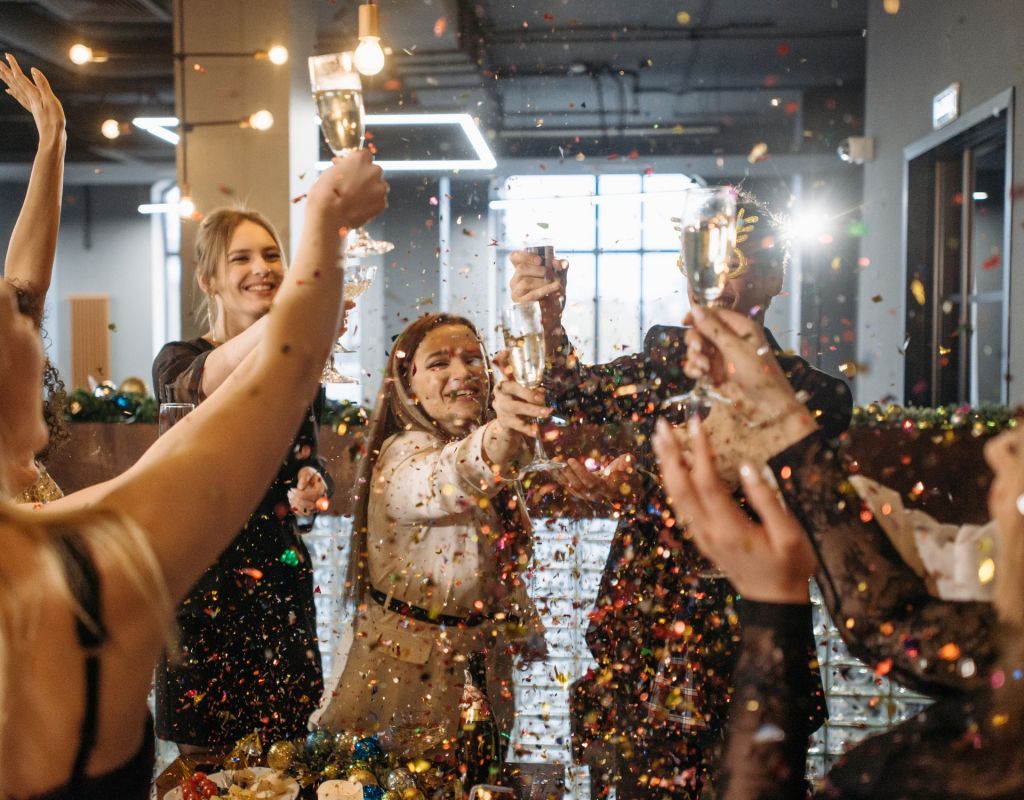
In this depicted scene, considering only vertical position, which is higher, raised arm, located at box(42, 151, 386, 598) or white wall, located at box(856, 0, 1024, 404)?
white wall, located at box(856, 0, 1024, 404)

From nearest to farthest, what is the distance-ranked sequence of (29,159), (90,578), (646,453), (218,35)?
(90,578) → (646,453) → (218,35) → (29,159)

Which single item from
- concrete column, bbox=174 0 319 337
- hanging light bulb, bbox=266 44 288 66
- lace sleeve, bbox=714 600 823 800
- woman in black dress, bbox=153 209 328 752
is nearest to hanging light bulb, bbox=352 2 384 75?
woman in black dress, bbox=153 209 328 752

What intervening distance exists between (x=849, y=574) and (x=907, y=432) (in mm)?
2391

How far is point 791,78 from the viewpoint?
28.6 feet

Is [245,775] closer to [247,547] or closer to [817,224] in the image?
[247,547]

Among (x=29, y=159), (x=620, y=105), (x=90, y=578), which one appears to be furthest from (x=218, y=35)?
(x=29, y=159)

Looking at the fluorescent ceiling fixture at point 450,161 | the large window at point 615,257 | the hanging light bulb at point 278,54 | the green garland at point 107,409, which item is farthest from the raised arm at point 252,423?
the large window at point 615,257

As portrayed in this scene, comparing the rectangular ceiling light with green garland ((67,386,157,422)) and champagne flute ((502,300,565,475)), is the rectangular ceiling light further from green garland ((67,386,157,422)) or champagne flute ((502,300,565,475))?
champagne flute ((502,300,565,475))

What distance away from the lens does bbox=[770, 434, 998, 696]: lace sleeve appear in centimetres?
76

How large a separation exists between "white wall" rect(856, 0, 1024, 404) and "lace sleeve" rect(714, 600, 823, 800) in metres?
3.07

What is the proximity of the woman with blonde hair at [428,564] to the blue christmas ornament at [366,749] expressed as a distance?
0.30 metres

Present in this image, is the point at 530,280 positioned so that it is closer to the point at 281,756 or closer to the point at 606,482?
the point at 606,482

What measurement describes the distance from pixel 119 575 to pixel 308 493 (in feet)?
4.58

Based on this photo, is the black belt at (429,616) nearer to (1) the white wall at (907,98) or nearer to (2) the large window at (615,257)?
(1) the white wall at (907,98)
